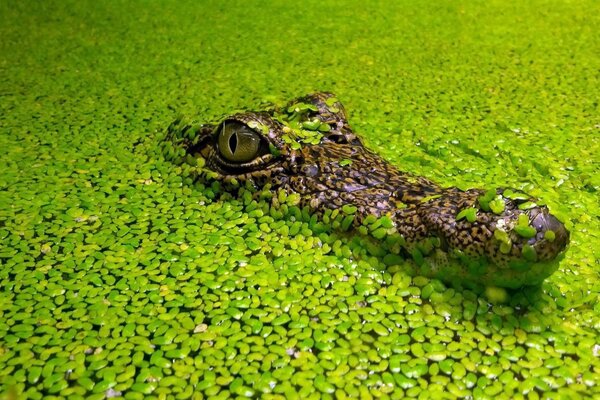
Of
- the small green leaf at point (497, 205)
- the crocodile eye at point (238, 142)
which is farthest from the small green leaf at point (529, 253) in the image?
the crocodile eye at point (238, 142)

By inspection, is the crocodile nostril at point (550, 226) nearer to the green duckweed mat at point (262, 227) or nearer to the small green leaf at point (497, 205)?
the small green leaf at point (497, 205)

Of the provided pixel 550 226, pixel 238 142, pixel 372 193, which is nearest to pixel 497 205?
pixel 550 226

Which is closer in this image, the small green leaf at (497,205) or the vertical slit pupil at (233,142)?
the small green leaf at (497,205)

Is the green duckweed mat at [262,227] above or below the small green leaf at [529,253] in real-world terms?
below

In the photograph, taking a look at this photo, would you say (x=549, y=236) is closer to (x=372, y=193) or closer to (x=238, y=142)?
(x=372, y=193)

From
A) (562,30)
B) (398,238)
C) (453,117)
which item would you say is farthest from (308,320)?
(562,30)

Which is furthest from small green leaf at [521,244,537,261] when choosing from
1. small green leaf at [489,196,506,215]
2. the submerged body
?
small green leaf at [489,196,506,215]

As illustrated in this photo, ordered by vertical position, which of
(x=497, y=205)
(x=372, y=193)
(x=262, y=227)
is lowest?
(x=262, y=227)
